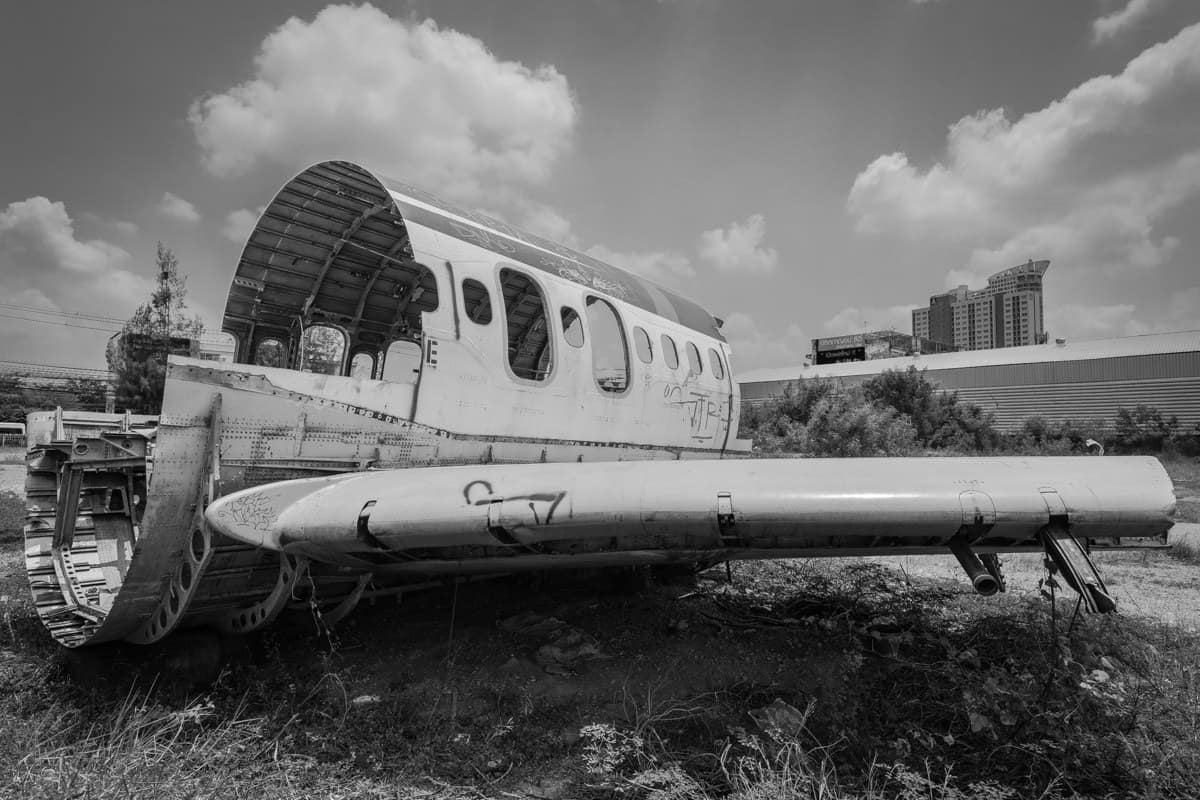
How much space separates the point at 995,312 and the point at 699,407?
123 meters

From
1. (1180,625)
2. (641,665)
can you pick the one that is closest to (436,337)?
(641,665)

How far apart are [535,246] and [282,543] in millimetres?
4166

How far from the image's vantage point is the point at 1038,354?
140 ft

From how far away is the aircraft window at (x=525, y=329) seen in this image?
28.6ft

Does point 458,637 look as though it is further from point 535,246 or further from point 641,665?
point 535,246

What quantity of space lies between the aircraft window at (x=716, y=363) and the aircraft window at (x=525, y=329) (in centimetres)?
218

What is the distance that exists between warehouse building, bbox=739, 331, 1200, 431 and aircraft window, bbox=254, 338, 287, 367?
3154cm

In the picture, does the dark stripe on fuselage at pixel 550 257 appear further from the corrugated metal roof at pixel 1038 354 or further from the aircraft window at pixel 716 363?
the corrugated metal roof at pixel 1038 354

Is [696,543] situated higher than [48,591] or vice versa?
[696,543]

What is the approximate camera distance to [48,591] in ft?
20.0

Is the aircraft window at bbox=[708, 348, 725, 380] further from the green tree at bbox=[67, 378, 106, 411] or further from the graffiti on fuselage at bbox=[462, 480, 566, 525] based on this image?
the green tree at bbox=[67, 378, 106, 411]

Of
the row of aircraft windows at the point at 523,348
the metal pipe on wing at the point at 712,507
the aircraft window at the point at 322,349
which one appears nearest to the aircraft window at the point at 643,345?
the row of aircraft windows at the point at 523,348

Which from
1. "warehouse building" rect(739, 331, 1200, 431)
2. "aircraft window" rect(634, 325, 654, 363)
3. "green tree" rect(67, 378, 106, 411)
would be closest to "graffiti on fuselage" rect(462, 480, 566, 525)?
"aircraft window" rect(634, 325, 654, 363)

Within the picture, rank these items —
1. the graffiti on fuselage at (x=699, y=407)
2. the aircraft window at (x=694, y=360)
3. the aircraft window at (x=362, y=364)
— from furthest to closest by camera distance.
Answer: the aircraft window at (x=362, y=364)
the aircraft window at (x=694, y=360)
the graffiti on fuselage at (x=699, y=407)
